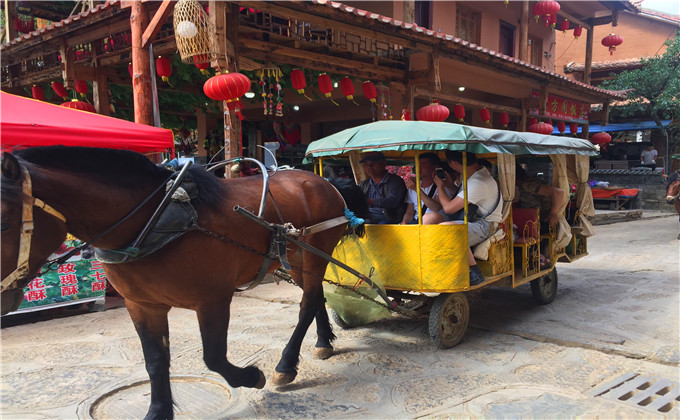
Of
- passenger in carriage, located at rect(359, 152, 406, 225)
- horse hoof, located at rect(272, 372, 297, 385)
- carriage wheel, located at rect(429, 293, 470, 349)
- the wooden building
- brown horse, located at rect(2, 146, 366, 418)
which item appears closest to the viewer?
brown horse, located at rect(2, 146, 366, 418)

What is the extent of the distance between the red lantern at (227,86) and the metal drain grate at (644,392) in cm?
475

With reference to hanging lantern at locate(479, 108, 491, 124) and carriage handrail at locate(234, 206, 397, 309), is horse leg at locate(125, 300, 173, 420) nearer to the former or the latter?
carriage handrail at locate(234, 206, 397, 309)

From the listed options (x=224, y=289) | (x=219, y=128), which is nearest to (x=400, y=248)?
(x=224, y=289)

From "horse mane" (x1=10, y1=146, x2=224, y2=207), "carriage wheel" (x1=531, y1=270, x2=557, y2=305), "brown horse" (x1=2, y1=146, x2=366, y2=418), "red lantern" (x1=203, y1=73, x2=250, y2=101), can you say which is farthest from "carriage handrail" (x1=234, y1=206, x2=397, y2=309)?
"red lantern" (x1=203, y1=73, x2=250, y2=101)

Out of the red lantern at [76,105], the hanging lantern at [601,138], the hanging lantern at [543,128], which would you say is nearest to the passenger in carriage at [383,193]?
the red lantern at [76,105]

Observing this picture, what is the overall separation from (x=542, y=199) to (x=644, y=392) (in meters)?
2.79

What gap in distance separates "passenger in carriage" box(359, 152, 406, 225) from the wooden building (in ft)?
7.64

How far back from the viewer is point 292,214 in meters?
Result: 3.51

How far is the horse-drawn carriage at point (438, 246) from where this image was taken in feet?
13.1

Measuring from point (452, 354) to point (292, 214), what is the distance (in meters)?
1.95

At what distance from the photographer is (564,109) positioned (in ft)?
46.5

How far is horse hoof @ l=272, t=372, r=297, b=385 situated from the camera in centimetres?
346

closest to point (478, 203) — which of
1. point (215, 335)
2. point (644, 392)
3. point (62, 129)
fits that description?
point (644, 392)

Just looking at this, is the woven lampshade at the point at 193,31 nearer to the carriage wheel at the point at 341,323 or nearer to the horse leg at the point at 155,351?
the carriage wheel at the point at 341,323
